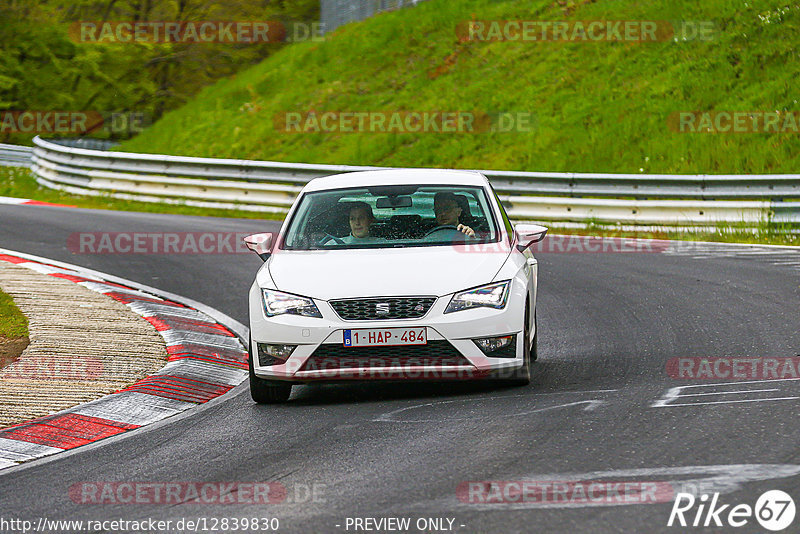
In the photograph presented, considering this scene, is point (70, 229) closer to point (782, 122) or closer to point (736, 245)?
point (736, 245)

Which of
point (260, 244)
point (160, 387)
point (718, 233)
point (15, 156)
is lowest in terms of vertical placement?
point (160, 387)

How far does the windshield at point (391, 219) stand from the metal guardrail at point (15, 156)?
24.3 meters

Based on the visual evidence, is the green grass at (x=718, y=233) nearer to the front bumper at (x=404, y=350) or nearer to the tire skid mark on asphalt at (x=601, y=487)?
the front bumper at (x=404, y=350)

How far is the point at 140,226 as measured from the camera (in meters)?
20.1

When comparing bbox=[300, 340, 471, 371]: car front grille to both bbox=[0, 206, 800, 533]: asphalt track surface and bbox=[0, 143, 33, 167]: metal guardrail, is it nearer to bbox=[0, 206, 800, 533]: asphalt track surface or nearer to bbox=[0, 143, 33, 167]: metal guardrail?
bbox=[0, 206, 800, 533]: asphalt track surface

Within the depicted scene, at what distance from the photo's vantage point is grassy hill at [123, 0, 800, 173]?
2328 centimetres

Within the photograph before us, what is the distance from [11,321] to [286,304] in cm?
415

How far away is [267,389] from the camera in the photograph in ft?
26.7

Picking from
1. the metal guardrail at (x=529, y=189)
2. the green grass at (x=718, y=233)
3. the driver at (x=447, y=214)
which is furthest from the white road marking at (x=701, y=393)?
the metal guardrail at (x=529, y=189)

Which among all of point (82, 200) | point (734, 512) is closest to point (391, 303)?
point (734, 512)

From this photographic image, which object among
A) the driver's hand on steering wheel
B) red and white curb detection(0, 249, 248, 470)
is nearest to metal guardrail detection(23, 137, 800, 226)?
red and white curb detection(0, 249, 248, 470)

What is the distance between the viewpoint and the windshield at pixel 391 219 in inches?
344

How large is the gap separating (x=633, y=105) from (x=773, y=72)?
111 inches

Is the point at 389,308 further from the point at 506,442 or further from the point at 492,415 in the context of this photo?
the point at 506,442
